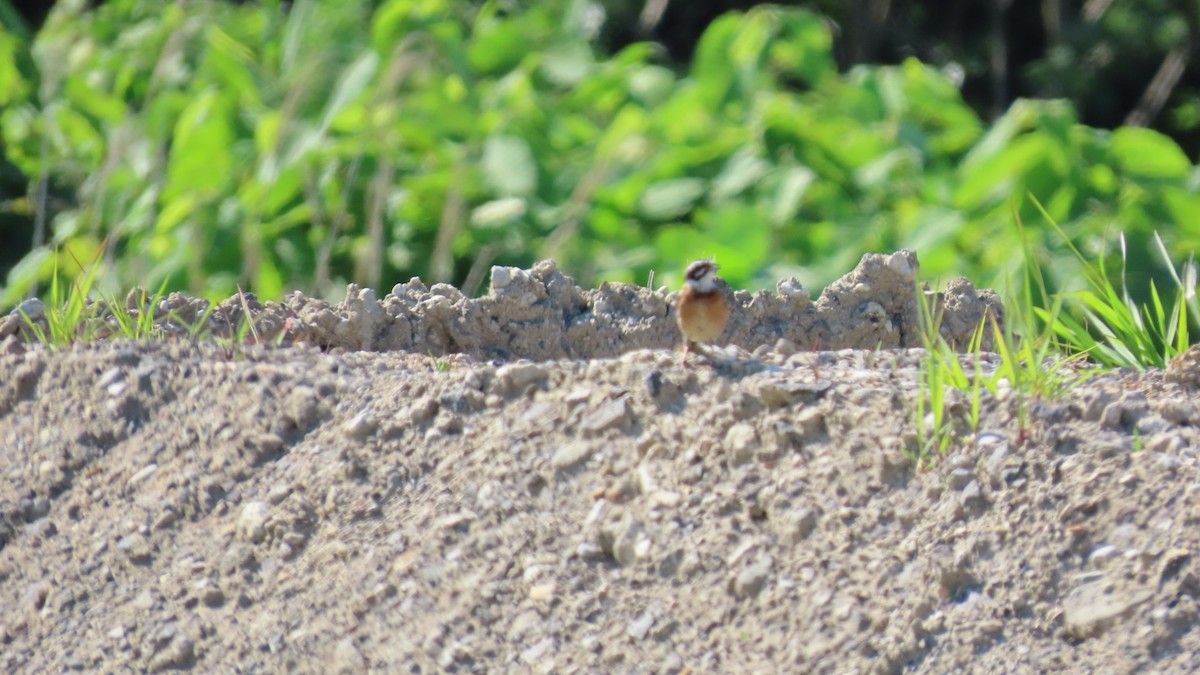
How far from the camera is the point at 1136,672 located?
228 centimetres

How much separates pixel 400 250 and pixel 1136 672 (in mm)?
4173

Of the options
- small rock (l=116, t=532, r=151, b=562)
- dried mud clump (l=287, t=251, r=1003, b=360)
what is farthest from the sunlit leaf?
small rock (l=116, t=532, r=151, b=562)

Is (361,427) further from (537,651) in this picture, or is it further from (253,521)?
(537,651)

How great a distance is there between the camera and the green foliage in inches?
219

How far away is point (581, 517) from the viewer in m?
→ 2.70

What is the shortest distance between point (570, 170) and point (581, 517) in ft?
12.1

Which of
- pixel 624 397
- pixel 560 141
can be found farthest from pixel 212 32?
pixel 624 397

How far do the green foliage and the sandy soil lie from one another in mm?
1621

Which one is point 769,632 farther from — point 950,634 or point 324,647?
point 324,647

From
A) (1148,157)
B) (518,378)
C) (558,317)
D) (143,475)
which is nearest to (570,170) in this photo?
(1148,157)

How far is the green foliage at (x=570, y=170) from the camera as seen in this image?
557 centimetres

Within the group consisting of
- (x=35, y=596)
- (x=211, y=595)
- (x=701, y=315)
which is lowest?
(x=35, y=596)

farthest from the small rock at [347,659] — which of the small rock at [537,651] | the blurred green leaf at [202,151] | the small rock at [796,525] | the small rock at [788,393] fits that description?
the blurred green leaf at [202,151]

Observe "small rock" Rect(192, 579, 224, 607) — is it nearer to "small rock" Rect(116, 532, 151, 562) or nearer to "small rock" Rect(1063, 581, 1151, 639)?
"small rock" Rect(116, 532, 151, 562)
